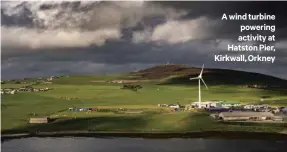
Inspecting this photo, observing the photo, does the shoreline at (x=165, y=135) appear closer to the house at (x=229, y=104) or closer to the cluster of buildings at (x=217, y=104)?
the cluster of buildings at (x=217, y=104)

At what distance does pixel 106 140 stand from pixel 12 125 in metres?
6.90

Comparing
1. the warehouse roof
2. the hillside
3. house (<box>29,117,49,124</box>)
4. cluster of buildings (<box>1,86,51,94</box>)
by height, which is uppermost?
the hillside

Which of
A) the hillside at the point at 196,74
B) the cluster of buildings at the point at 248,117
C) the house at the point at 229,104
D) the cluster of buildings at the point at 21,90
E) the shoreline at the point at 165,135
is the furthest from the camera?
the hillside at the point at 196,74

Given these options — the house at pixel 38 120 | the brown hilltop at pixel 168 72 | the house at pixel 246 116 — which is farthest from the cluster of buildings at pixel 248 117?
the house at pixel 38 120

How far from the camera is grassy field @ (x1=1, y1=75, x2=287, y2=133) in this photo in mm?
31406

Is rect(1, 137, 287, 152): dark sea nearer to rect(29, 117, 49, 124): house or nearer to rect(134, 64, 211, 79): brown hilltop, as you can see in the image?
rect(29, 117, 49, 124): house

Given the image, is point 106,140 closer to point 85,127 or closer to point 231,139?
point 85,127

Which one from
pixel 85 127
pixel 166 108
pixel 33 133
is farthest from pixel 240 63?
pixel 33 133

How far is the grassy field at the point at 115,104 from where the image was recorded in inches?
1236

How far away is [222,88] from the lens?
128ft

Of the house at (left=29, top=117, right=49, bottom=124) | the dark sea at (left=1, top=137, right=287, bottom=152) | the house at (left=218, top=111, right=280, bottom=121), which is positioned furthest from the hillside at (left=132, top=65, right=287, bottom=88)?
the dark sea at (left=1, top=137, right=287, bottom=152)

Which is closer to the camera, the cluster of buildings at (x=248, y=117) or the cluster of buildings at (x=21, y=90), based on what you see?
the cluster of buildings at (x=248, y=117)

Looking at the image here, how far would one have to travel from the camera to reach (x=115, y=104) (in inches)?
1383

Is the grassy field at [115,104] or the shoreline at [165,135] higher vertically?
the grassy field at [115,104]
